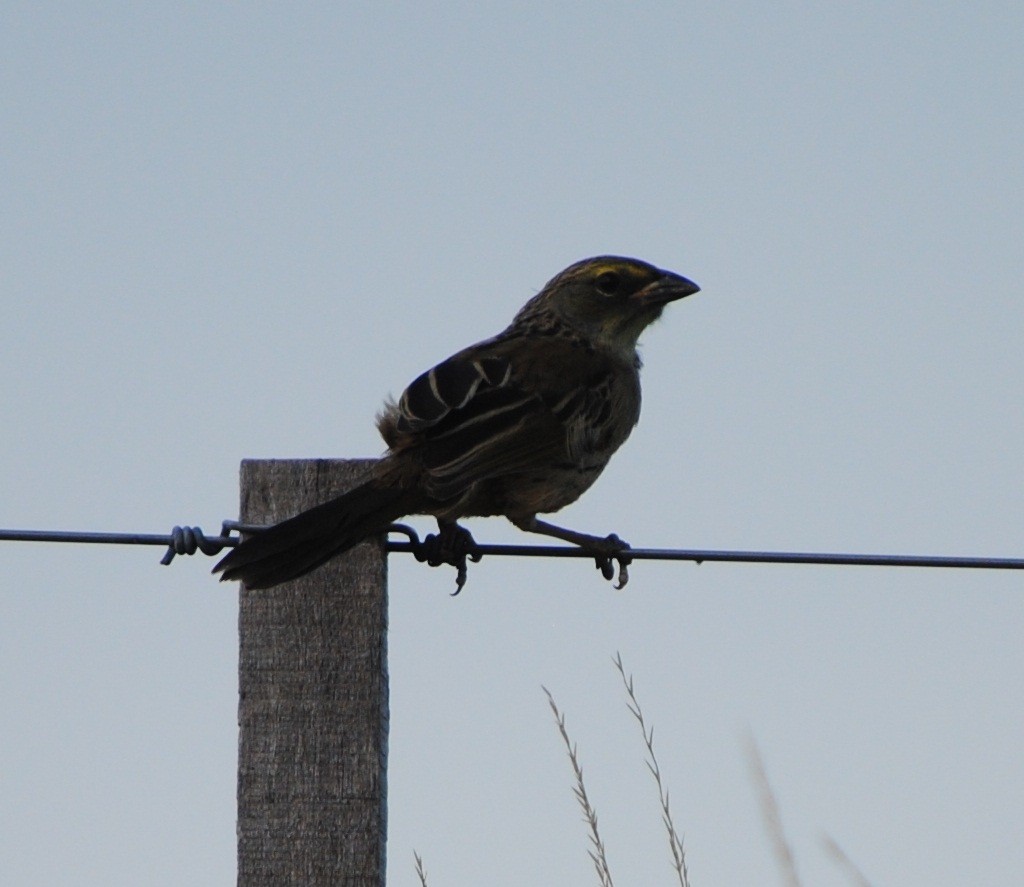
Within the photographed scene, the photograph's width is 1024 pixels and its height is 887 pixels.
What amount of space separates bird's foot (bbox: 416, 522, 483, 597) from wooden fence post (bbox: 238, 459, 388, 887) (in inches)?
33.4

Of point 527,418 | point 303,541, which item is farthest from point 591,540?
point 303,541

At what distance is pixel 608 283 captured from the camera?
611 centimetres

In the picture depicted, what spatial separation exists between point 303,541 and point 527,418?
5.54 feet

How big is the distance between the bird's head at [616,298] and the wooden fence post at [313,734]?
8.97 feet

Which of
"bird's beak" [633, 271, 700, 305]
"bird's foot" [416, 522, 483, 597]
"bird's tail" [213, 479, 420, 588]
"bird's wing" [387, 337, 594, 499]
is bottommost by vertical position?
"bird's tail" [213, 479, 420, 588]

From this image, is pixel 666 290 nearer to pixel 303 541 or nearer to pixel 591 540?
pixel 591 540

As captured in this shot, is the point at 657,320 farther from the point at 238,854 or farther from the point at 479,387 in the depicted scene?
the point at 238,854

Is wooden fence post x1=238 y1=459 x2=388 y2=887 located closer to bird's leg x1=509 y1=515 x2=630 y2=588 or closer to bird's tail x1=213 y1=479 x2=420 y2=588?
bird's tail x1=213 y1=479 x2=420 y2=588

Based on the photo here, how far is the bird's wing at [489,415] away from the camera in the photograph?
15.3 ft

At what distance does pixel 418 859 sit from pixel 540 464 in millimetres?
2029

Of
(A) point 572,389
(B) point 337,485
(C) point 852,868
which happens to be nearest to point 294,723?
(B) point 337,485

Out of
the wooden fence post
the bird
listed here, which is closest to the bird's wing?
the bird

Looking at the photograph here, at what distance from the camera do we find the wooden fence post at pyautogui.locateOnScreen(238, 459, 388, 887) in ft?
10.4

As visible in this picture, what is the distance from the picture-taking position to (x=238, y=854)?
3201mm
